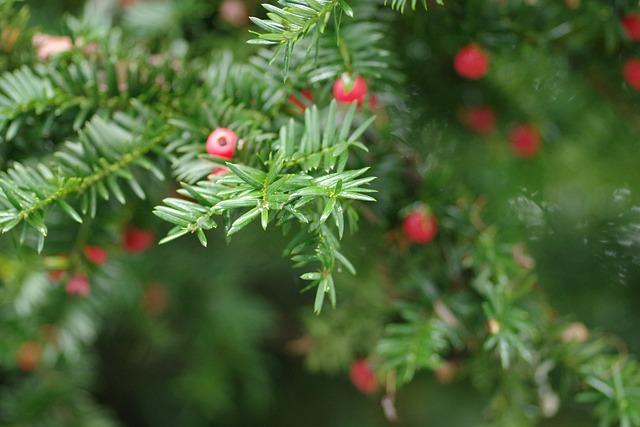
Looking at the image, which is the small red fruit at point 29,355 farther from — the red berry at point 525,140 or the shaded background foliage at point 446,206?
the red berry at point 525,140

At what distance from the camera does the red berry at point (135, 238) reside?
0.72 meters

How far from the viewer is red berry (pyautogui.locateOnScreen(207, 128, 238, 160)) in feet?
1.51

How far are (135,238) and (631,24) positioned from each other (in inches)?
21.0

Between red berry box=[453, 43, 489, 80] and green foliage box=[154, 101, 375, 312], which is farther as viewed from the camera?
red berry box=[453, 43, 489, 80]

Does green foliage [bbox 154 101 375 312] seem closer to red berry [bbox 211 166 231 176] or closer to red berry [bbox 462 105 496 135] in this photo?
red berry [bbox 211 166 231 176]

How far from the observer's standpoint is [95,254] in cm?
68

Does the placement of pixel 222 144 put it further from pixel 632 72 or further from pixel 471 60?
pixel 632 72

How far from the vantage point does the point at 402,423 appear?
140cm

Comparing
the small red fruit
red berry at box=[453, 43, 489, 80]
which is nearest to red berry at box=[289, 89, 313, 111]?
red berry at box=[453, 43, 489, 80]

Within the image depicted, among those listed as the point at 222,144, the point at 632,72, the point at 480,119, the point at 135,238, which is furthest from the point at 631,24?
the point at 135,238

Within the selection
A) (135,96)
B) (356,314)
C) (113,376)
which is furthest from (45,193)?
(113,376)

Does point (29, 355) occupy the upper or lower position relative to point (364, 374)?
lower

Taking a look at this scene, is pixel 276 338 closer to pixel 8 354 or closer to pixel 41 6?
pixel 8 354

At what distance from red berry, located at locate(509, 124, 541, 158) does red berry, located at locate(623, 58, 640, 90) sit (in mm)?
143
